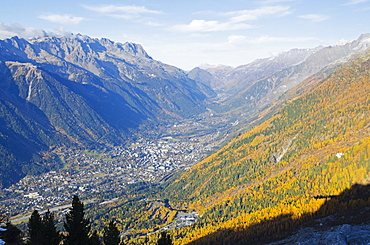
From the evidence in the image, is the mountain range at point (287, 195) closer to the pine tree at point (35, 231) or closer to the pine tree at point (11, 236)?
the pine tree at point (35, 231)

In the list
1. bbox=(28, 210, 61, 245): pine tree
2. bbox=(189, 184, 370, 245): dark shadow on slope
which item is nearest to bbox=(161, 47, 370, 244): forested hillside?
bbox=(189, 184, 370, 245): dark shadow on slope

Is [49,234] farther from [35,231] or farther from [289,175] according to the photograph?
[289,175]

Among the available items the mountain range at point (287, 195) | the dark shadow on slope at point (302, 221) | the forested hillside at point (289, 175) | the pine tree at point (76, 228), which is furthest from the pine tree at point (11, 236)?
the forested hillside at point (289, 175)

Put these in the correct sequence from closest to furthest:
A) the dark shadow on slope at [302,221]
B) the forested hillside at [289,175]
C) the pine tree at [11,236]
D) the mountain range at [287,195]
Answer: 1. the pine tree at [11,236]
2. the dark shadow on slope at [302,221]
3. the mountain range at [287,195]
4. the forested hillside at [289,175]

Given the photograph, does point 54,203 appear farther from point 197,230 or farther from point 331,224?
point 331,224

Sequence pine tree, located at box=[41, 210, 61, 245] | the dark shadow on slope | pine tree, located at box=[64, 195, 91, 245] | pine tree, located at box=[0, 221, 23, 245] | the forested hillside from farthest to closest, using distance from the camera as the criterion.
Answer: the forested hillside, the dark shadow on slope, pine tree, located at box=[41, 210, 61, 245], pine tree, located at box=[64, 195, 91, 245], pine tree, located at box=[0, 221, 23, 245]

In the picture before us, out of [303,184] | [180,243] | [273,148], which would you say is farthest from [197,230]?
[273,148]

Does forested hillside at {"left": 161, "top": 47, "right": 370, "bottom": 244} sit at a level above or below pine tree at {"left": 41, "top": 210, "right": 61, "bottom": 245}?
below

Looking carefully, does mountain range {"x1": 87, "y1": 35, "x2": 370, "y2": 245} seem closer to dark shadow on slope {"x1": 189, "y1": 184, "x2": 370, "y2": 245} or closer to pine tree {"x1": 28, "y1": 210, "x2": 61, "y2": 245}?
dark shadow on slope {"x1": 189, "y1": 184, "x2": 370, "y2": 245}
